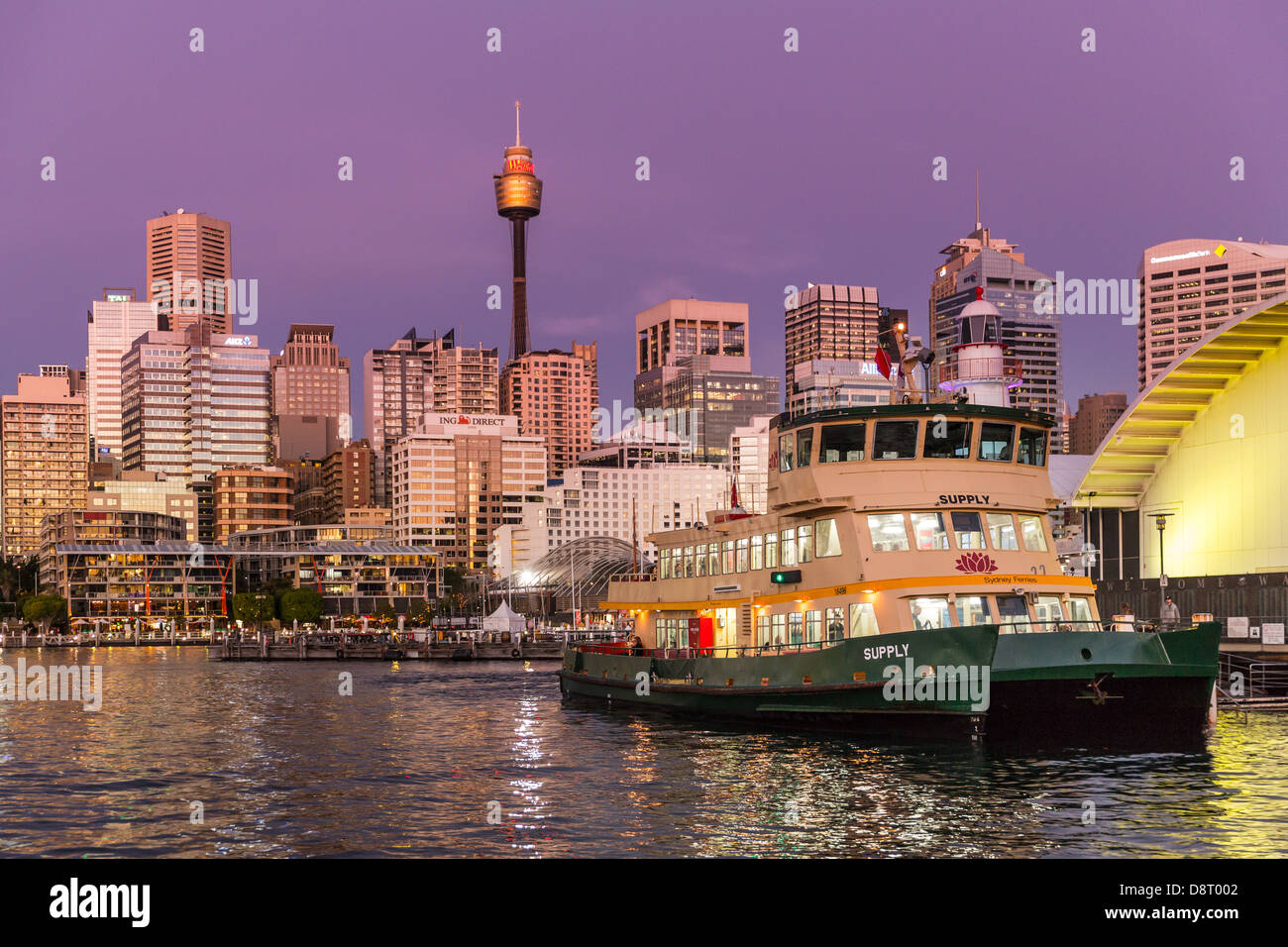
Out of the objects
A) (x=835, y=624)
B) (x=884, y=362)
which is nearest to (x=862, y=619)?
(x=835, y=624)

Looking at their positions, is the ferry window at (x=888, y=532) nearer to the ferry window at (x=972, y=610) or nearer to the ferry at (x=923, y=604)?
the ferry at (x=923, y=604)

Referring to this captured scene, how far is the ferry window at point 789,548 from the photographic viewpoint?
45344mm

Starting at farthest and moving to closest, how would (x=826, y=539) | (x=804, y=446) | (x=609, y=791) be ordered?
(x=804, y=446) < (x=826, y=539) < (x=609, y=791)

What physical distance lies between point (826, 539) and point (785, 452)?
375 centimetres

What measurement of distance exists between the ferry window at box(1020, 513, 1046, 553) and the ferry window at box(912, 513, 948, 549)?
2.97 m

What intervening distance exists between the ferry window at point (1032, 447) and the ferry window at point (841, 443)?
16.9 feet

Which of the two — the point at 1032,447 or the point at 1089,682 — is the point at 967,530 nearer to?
the point at 1032,447

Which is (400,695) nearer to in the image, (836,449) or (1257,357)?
(836,449)

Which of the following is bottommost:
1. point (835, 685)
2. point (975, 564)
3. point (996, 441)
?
point (835, 685)

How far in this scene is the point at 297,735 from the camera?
1954 inches

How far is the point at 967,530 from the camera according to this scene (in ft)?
134

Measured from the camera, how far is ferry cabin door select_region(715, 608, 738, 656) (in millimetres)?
50219

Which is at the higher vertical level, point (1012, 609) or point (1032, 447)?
point (1032, 447)
